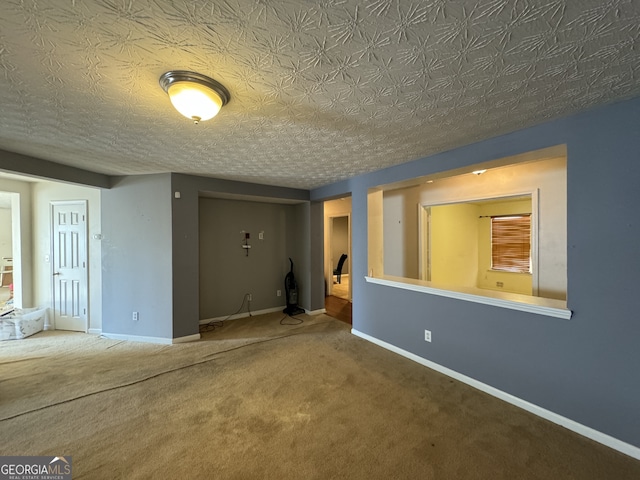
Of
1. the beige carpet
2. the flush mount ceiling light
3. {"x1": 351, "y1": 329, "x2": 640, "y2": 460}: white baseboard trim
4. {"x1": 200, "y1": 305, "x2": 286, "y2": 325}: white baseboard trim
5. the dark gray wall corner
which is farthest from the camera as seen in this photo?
{"x1": 200, "y1": 305, "x2": 286, "y2": 325}: white baseboard trim

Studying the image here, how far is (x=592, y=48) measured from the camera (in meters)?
1.16

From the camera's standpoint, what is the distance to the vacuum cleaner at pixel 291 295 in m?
4.93

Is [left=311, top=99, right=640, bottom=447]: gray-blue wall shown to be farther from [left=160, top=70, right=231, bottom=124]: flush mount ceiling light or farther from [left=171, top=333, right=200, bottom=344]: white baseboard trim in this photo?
[left=171, top=333, right=200, bottom=344]: white baseboard trim

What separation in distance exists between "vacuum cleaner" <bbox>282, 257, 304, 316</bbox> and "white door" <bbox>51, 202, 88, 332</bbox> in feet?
10.4

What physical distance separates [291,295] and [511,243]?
4554mm

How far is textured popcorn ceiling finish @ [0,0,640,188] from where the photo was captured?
0.98m

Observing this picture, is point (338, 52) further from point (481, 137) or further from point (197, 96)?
point (481, 137)

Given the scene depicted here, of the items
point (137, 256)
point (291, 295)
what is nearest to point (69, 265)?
point (137, 256)

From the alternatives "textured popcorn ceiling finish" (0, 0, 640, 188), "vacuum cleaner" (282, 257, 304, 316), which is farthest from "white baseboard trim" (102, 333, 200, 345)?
"textured popcorn ceiling finish" (0, 0, 640, 188)

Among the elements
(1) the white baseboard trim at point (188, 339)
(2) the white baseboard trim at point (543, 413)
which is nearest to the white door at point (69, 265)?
(1) the white baseboard trim at point (188, 339)

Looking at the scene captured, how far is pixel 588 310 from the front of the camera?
181 centimetres

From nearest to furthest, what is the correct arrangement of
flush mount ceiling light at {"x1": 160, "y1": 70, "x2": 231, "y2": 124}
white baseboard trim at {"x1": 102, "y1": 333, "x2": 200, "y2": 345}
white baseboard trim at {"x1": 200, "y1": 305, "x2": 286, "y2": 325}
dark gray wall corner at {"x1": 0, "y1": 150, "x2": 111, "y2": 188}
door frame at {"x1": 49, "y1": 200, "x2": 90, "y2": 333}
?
flush mount ceiling light at {"x1": 160, "y1": 70, "x2": 231, "y2": 124}, dark gray wall corner at {"x1": 0, "y1": 150, "x2": 111, "y2": 188}, white baseboard trim at {"x1": 102, "y1": 333, "x2": 200, "y2": 345}, door frame at {"x1": 49, "y1": 200, "x2": 90, "y2": 333}, white baseboard trim at {"x1": 200, "y1": 305, "x2": 286, "y2": 325}

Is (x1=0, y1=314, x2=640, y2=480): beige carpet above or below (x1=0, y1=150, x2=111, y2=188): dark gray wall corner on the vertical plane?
below

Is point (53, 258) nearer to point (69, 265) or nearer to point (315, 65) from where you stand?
point (69, 265)
